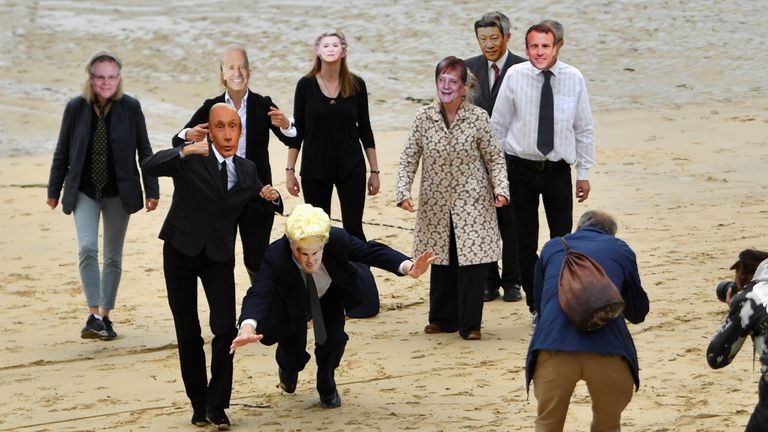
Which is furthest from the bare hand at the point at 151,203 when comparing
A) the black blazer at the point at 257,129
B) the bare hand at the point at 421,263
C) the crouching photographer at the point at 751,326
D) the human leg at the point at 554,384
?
the crouching photographer at the point at 751,326

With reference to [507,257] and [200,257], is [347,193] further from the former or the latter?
[200,257]

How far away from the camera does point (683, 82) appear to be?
2119 centimetres

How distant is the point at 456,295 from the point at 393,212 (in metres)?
4.19

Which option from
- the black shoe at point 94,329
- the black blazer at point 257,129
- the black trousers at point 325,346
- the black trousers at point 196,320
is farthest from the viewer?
the black shoe at point 94,329

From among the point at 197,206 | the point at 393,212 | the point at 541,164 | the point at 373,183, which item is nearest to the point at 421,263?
the point at 197,206

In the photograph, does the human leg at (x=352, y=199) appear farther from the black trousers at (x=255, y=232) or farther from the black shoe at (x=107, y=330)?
the black shoe at (x=107, y=330)

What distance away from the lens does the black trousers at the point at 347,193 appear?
9.77 m

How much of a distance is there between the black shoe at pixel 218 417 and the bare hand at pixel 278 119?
2132 millimetres

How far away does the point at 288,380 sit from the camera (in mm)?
8133

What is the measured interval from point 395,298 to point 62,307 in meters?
2.51

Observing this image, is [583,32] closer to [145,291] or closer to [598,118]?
[598,118]

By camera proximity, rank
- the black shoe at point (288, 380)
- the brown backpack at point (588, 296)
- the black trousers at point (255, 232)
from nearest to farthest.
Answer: the brown backpack at point (588, 296), the black shoe at point (288, 380), the black trousers at point (255, 232)

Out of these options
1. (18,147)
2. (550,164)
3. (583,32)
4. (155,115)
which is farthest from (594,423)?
(583,32)

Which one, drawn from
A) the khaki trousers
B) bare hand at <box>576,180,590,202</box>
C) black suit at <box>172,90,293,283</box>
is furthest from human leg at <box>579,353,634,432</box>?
bare hand at <box>576,180,590,202</box>
